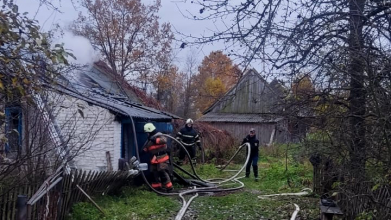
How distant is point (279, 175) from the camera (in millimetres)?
14734

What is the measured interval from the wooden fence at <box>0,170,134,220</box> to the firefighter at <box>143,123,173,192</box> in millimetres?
838

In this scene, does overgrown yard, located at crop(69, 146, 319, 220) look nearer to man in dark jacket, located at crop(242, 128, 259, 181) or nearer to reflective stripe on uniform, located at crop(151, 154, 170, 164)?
reflective stripe on uniform, located at crop(151, 154, 170, 164)

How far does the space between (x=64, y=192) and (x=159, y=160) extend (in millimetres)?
4444

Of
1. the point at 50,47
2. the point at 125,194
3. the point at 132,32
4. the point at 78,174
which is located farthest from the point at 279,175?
the point at 132,32

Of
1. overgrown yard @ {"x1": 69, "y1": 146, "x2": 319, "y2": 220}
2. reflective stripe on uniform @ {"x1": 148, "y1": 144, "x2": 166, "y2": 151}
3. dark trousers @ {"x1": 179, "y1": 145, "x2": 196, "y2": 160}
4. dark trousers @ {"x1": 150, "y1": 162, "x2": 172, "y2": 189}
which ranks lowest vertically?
overgrown yard @ {"x1": 69, "y1": 146, "x2": 319, "y2": 220}

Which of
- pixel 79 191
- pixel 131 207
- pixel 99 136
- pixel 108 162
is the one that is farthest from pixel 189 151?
pixel 79 191

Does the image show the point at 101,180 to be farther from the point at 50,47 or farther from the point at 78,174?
the point at 50,47

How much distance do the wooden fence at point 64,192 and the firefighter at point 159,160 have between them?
0.84m

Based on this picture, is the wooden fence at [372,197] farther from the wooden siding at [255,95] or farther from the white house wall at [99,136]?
the white house wall at [99,136]

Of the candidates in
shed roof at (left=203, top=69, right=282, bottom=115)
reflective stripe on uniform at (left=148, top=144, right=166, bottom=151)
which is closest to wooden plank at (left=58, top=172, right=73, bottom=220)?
shed roof at (left=203, top=69, right=282, bottom=115)

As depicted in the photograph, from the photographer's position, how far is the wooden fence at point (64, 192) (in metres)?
5.40

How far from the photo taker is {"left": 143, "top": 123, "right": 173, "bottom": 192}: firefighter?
38.2ft

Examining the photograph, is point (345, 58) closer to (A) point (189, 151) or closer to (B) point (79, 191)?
(B) point (79, 191)

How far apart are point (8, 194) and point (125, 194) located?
506 centimetres
